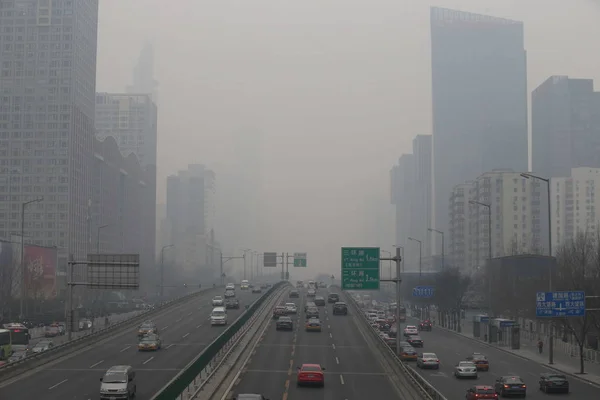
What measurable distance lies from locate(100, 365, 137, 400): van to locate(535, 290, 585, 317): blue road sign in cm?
2926

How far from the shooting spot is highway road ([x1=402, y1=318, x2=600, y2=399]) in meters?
43.4

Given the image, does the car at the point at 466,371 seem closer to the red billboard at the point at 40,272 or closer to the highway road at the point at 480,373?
the highway road at the point at 480,373

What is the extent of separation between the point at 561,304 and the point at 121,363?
95.5ft

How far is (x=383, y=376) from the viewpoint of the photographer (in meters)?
44.1

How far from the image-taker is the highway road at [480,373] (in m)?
43.4

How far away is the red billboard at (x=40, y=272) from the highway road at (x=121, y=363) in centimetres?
3600

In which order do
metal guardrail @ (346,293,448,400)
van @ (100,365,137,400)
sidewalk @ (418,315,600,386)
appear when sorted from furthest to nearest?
1. sidewalk @ (418,315,600,386)
2. van @ (100,365,137,400)
3. metal guardrail @ (346,293,448,400)

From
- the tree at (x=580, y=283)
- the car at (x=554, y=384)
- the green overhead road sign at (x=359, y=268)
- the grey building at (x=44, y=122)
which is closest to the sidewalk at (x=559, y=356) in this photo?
the tree at (x=580, y=283)

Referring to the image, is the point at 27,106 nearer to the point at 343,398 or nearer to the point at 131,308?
the point at 131,308

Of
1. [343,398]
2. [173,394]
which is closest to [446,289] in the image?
[343,398]

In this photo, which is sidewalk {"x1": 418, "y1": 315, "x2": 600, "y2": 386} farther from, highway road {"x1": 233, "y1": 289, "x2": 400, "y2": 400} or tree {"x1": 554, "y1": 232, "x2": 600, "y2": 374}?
highway road {"x1": 233, "y1": 289, "x2": 400, "y2": 400}

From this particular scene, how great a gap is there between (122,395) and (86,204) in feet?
496

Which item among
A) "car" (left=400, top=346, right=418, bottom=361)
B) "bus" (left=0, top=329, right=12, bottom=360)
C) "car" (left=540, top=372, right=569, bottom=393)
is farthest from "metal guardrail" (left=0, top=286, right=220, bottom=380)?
"car" (left=540, top=372, right=569, bottom=393)

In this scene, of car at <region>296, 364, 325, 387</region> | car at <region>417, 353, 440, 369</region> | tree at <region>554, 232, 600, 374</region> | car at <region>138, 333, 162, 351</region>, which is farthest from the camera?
tree at <region>554, 232, 600, 374</region>
